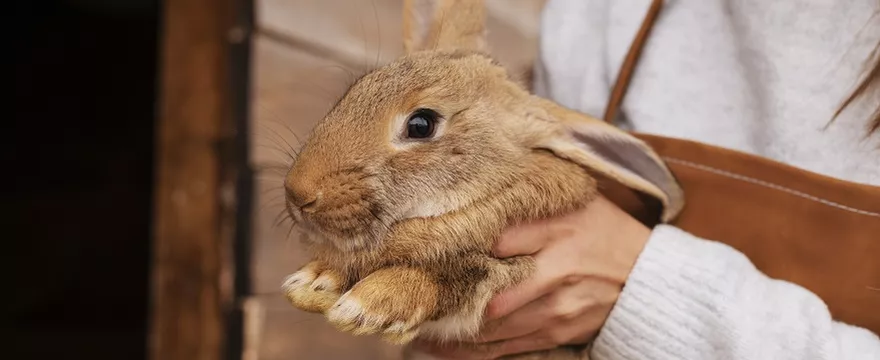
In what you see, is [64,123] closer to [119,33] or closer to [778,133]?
[119,33]

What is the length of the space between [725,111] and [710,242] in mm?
300

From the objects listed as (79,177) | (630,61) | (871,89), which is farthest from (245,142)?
(79,177)

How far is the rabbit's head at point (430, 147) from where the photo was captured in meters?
0.93

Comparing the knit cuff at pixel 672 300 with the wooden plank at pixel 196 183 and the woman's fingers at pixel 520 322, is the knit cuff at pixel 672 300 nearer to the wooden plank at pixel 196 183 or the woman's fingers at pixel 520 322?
the woman's fingers at pixel 520 322

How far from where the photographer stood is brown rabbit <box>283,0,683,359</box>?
92 cm

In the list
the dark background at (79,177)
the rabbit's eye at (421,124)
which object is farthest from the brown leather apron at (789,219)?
the dark background at (79,177)

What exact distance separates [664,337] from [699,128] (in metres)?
0.42

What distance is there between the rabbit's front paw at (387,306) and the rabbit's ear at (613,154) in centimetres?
32

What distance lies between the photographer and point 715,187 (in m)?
1.15

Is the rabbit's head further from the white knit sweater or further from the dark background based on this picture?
the dark background

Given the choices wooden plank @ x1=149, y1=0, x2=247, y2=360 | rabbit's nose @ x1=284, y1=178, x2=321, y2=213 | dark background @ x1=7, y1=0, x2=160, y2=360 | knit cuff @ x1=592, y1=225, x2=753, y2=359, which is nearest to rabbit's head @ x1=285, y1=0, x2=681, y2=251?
rabbit's nose @ x1=284, y1=178, x2=321, y2=213

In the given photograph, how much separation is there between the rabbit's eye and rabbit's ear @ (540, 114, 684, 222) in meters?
0.18

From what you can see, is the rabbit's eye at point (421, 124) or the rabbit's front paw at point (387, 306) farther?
the rabbit's eye at point (421, 124)

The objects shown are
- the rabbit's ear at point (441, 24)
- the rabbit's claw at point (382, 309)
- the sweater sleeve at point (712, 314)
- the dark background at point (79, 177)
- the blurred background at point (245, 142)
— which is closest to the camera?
the rabbit's claw at point (382, 309)
